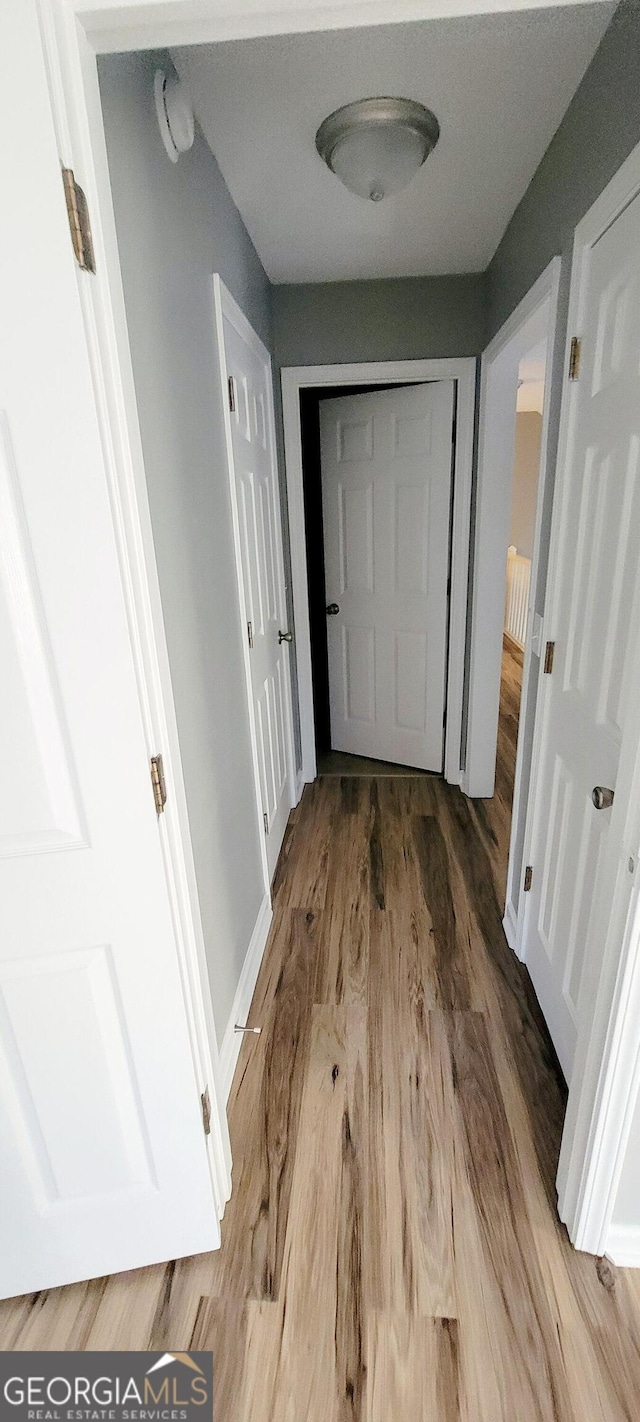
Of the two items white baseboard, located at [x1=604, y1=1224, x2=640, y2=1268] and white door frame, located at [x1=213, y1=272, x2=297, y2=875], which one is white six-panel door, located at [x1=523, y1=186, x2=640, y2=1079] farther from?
white door frame, located at [x1=213, y1=272, x2=297, y2=875]

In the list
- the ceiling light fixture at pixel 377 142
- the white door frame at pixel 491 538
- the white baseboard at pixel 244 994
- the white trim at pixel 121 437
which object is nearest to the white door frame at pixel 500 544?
the white door frame at pixel 491 538

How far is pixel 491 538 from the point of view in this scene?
267 cm

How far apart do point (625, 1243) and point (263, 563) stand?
2.09 m

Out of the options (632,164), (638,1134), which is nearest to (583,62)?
(632,164)

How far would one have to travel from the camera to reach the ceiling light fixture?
4.75ft

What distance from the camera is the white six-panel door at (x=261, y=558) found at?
187 cm

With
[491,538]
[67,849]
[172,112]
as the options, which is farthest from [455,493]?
[67,849]

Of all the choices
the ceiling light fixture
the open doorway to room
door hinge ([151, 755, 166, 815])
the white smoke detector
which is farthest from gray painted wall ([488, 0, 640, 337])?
the open doorway to room

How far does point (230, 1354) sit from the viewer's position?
3.53 feet

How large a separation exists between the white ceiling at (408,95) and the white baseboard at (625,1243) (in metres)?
2.27

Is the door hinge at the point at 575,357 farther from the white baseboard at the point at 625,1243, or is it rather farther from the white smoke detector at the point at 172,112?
the white baseboard at the point at 625,1243

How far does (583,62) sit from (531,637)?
1.27 meters

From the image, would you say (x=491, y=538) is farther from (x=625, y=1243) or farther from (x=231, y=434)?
(x=625, y=1243)

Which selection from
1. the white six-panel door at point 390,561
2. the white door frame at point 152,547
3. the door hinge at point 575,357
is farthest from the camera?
the white six-panel door at point 390,561
